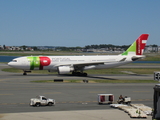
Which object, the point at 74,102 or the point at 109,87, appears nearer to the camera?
the point at 74,102

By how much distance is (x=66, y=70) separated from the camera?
210 ft

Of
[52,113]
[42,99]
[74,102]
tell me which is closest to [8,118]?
[52,113]

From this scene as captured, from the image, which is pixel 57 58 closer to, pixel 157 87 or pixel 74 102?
pixel 74 102

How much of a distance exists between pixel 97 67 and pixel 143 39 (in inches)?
541

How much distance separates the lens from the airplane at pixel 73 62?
212ft

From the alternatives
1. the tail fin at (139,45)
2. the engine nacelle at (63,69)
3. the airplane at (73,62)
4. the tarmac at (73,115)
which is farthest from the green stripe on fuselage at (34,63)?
the tarmac at (73,115)

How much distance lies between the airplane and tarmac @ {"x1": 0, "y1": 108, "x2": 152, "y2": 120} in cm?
3441

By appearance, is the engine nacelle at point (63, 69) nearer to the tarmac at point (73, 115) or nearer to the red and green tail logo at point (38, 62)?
the red and green tail logo at point (38, 62)

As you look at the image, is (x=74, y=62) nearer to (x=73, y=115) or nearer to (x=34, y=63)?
(x=34, y=63)

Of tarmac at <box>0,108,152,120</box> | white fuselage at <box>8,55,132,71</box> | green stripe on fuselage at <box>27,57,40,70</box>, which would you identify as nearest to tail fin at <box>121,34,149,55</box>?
white fuselage at <box>8,55,132,71</box>

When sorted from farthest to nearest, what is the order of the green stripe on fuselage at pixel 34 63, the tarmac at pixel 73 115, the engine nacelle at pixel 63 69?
the green stripe on fuselage at pixel 34 63 → the engine nacelle at pixel 63 69 → the tarmac at pixel 73 115

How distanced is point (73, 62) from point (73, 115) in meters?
39.1

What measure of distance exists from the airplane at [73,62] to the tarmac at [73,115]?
113ft

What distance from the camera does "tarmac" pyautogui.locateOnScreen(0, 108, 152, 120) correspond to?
90.0 ft
